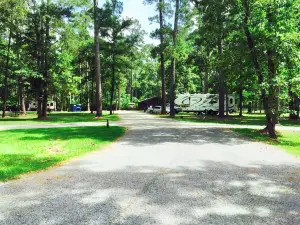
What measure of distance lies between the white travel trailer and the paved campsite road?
30.2 m

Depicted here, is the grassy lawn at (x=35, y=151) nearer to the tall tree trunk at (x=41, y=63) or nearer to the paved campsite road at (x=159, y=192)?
the paved campsite road at (x=159, y=192)

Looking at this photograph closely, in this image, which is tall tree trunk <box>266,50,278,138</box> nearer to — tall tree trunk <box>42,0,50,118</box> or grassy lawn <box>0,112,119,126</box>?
grassy lawn <box>0,112,119,126</box>

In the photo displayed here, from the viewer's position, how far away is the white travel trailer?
38.4 m

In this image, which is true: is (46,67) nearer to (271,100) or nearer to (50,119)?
(50,119)

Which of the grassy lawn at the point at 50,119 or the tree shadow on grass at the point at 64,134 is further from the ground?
the grassy lawn at the point at 50,119

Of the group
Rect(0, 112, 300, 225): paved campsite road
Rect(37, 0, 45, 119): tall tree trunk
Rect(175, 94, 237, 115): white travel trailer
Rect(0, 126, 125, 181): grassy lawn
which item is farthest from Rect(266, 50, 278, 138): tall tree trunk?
Rect(175, 94, 237, 115): white travel trailer

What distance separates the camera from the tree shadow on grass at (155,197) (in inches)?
150

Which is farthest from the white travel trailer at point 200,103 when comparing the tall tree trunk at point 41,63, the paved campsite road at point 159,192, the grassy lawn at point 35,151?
the paved campsite road at point 159,192

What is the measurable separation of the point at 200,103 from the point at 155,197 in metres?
35.3

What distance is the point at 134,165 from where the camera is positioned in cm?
724

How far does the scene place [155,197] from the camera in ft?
15.3

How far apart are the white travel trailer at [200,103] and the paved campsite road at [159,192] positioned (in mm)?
30196

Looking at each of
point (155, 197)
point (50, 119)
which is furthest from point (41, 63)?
point (155, 197)

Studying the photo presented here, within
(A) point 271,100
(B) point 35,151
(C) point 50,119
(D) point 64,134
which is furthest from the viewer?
(C) point 50,119
